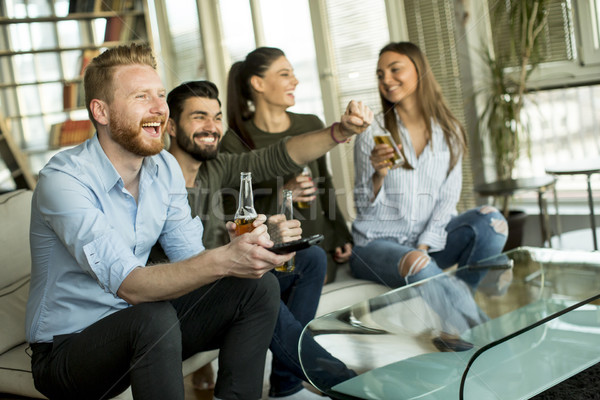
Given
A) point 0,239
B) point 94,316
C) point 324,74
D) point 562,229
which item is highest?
point 324,74

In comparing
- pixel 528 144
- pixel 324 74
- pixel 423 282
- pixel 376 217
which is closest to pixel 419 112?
pixel 376 217

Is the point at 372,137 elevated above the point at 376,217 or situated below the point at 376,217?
above

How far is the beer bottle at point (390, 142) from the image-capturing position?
1.79 metres

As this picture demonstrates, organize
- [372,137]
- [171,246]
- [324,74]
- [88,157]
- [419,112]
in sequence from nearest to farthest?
[88,157], [171,246], [372,137], [419,112], [324,74]

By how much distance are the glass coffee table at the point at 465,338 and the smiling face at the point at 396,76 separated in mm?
627

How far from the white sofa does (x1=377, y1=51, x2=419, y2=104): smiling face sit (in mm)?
655

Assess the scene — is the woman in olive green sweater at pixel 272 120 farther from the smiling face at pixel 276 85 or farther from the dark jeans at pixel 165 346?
the dark jeans at pixel 165 346

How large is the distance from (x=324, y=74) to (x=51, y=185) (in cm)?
248

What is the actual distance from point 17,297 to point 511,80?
224 cm

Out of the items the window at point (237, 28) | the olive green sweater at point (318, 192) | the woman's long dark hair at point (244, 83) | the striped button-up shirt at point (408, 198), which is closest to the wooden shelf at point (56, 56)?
the window at point (237, 28)

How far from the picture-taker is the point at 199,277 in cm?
114

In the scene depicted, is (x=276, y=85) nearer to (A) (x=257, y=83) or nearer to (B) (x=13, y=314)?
(A) (x=257, y=83)

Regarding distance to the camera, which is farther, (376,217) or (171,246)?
(376,217)

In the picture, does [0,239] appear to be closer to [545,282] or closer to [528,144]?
[545,282]
